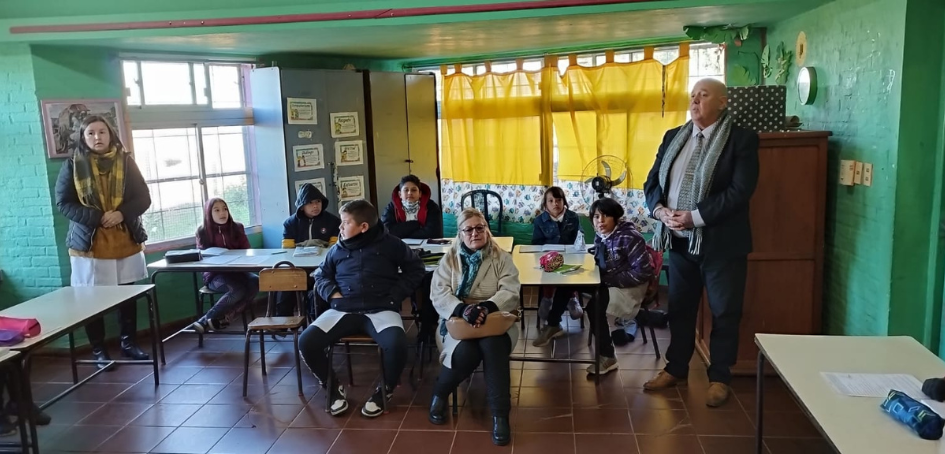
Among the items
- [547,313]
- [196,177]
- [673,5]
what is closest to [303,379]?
[547,313]

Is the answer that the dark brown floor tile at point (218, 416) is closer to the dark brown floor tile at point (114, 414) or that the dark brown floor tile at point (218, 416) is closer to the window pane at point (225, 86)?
the dark brown floor tile at point (114, 414)

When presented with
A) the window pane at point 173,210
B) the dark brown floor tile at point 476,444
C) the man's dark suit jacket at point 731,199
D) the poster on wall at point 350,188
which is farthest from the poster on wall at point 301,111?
the man's dark suit jacket at point 731,199

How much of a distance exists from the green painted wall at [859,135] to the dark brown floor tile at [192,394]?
3585 mm

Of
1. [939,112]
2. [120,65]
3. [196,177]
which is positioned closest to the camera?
[939,112]

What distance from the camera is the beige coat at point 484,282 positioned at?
3689 millimetres

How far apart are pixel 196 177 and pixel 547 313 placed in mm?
3114

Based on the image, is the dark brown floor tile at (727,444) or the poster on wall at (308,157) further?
the poster on wall at (308,157)

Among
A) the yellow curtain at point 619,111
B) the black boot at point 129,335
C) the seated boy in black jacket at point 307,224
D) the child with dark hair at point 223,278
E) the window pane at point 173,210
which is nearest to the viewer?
the black boot at point 129,335

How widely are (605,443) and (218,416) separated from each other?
80.8 inches

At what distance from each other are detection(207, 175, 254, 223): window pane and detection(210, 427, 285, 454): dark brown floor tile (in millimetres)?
2874

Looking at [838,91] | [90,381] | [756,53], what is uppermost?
[756,53]

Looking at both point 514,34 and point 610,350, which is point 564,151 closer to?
point 514,34

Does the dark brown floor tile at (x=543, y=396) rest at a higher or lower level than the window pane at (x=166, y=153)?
lower

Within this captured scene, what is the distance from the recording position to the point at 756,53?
526 centimetres
